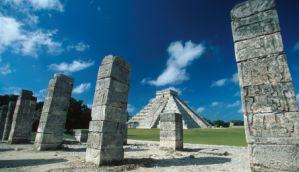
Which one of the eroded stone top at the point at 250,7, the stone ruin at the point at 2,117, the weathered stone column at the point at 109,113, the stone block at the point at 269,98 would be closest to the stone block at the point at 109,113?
the weathered stone column at the point at 109,113

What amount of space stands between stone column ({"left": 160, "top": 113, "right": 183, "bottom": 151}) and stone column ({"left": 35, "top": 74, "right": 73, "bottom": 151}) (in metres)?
5.43

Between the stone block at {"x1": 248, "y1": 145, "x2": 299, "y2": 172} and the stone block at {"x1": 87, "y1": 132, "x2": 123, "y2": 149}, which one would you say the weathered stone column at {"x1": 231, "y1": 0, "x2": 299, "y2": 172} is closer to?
the stone block at {"x1": 248, "y1": 145, "x2": 299, "y2": 172}

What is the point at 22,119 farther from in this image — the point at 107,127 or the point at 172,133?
the point at 172,133

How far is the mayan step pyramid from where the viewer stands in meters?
49.1

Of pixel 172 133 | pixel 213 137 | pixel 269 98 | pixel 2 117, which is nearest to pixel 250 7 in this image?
pixel 269 98

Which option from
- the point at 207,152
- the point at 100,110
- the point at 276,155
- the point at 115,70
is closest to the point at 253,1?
the point at 276,155

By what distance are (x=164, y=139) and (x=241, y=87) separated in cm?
773

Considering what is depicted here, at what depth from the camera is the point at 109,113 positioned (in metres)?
6.01

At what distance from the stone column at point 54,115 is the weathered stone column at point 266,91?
→ 839 centimetres

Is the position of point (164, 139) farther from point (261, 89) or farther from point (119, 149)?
point (261, 89)

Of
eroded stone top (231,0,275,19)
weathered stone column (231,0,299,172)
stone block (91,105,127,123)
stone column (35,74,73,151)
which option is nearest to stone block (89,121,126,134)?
stone block (91,105,127,123)

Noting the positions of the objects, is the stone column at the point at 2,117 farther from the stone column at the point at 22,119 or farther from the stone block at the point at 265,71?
the stone block at the point at 265,71

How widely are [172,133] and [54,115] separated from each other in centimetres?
618

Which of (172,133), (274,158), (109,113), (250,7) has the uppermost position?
(250,7)
